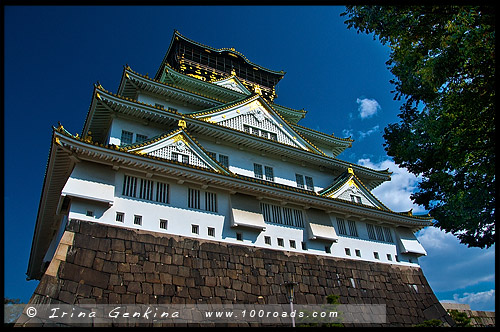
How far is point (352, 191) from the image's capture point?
22641 millimetres

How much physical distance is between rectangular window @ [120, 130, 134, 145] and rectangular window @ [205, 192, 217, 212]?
18.6 feet

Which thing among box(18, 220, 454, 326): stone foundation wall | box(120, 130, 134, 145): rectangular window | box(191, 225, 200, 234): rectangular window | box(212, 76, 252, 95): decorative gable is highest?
box(212, 76, 252, 95): decorative gable

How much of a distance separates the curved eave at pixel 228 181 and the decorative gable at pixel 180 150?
1.08 metres

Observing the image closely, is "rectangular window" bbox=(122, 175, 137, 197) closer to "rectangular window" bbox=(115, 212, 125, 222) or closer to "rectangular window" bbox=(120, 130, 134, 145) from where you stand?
"rectangular window" bbox=(115, 212, 125, 222)

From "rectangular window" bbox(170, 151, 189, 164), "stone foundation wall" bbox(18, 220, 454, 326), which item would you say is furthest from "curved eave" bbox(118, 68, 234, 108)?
"stone foundation wall" bbox(18, 220, 454, 326)

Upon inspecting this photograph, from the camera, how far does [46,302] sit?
11.0 metres

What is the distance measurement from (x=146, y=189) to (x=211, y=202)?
328cm

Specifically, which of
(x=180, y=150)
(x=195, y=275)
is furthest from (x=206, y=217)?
(x=180, y=150)

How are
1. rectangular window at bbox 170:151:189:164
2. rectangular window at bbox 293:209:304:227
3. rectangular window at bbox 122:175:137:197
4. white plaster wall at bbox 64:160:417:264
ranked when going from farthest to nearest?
rectangular window at bbox 293:209:304:227 < rectangular window at bbox 170:151:189:164 < rectangular window at bbox 122:175:137:197 < white plaster wall at bbox 64:160:417:264

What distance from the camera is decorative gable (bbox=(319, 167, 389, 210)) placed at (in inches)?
862

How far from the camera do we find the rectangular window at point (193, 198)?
1653 centimetres

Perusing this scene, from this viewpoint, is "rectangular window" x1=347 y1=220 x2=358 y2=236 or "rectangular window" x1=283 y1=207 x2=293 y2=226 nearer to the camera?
"rectangular window" x1=283 y1=207 x2=293 y2=226

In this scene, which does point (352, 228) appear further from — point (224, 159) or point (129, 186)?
point (129, 186)

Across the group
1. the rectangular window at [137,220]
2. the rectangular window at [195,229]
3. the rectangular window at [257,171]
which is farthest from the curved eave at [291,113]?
the rectangular window at [137,220]
